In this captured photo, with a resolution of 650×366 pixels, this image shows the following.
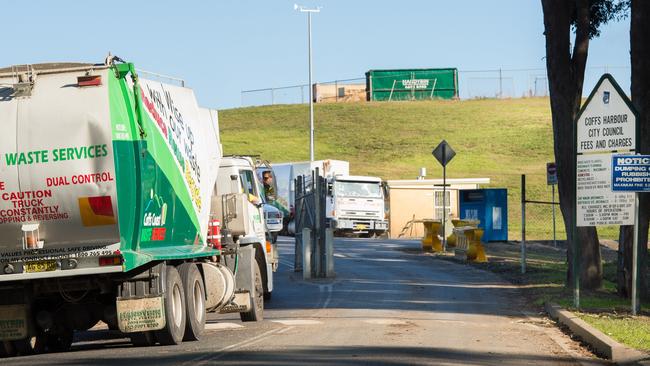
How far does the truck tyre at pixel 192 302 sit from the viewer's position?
15.5 m

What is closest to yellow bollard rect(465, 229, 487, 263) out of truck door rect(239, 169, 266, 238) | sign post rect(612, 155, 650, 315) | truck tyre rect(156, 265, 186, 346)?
truck door rect(239, 169, 266, 238)

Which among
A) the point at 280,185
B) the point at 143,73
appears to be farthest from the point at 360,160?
the point at 143,73

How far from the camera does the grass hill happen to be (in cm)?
7325

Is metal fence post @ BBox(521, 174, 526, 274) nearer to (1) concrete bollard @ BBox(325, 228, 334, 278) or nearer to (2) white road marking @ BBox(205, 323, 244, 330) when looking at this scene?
(1) concrete bollard @ BBox(325, 228, 334, 278)

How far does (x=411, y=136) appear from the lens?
8219cm

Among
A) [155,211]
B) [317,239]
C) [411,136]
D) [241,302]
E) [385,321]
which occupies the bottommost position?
[385,321]

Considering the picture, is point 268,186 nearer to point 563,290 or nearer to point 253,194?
point 253,194

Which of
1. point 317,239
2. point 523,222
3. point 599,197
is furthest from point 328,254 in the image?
point 599,197

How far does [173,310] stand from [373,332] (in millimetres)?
2724

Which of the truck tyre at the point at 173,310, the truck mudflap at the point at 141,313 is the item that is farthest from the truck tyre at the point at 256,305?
the truck mudflap at the point at 141,313

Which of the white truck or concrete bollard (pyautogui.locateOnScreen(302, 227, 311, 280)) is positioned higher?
the white truck

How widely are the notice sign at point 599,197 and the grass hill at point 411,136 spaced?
46.4m

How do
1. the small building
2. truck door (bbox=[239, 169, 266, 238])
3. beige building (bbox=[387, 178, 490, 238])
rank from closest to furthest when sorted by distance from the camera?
1. truck door (bbox=[239, 169, 266, 238])
2. beige building (bbox=[387, 178, 490, 238])
3. the small building

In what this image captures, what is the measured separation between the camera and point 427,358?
42.0 ft
